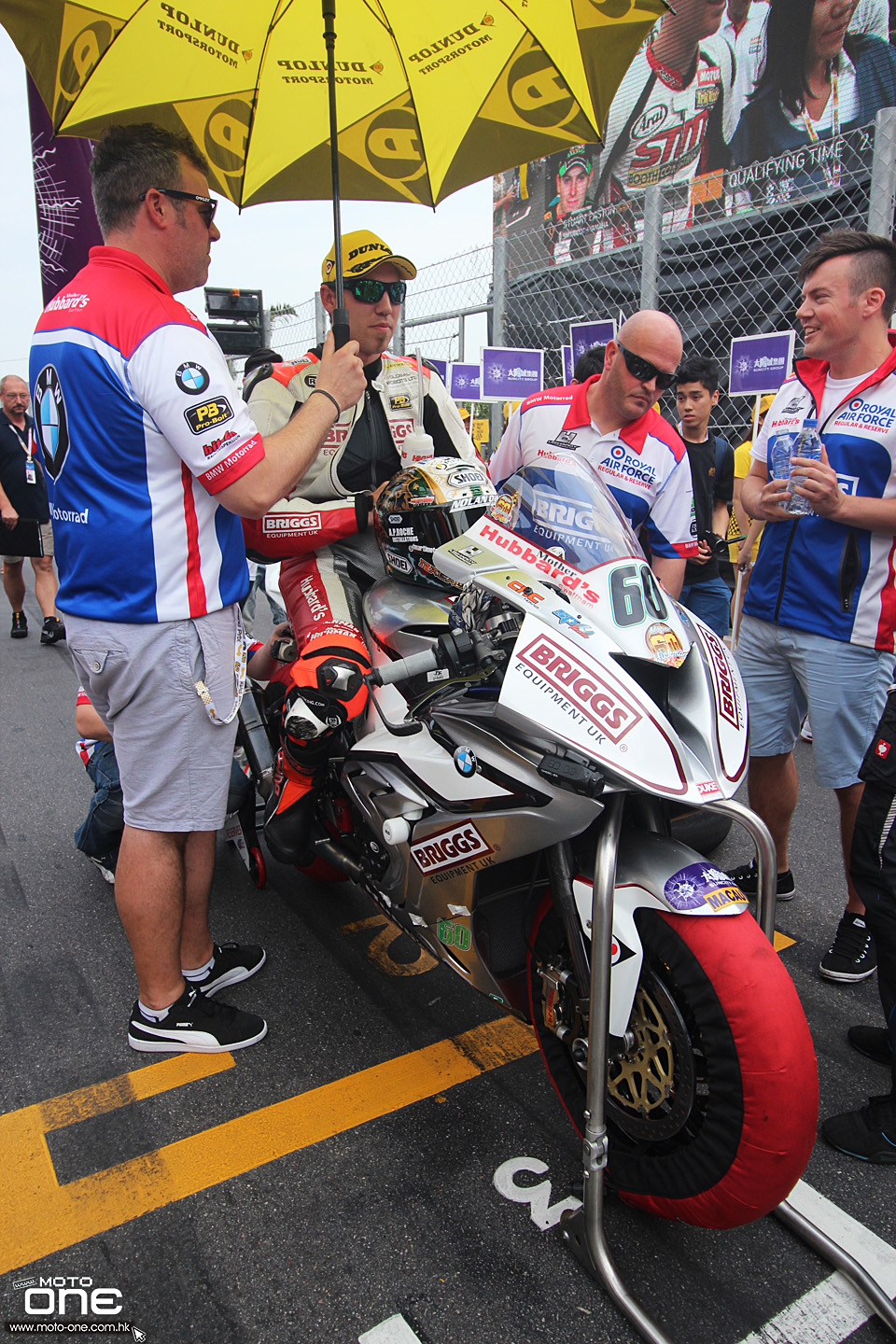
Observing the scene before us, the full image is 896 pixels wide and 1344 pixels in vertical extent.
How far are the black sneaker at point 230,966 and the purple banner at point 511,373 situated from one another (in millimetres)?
5593

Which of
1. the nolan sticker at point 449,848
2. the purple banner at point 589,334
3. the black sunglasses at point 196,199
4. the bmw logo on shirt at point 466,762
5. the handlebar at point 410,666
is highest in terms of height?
the purple banner at point 589,334

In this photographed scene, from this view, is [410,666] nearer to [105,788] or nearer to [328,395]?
[328,395]

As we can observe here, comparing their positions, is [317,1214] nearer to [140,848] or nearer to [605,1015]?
[605,1015]

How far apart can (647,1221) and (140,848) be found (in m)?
1.52

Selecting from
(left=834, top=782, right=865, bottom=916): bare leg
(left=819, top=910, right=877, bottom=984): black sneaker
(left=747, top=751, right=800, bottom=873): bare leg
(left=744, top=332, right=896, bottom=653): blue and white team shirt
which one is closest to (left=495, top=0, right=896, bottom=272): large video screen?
(left=744, top=332, right=896, bottom=653): blue and white team shirt

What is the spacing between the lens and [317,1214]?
1.85 meters

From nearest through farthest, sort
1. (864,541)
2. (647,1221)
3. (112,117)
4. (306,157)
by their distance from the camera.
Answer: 1. (647,1221)
2. (864,541)
3. (112,117)
4. (306,157)

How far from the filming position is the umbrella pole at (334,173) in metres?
2.55

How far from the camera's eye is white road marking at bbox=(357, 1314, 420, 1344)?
5.16 ft

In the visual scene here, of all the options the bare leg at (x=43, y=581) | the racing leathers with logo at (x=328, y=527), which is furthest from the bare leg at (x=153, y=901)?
the bare leg at (x=43, y=581)

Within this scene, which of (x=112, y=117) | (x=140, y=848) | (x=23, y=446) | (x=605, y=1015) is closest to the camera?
(x=605, y=1015)

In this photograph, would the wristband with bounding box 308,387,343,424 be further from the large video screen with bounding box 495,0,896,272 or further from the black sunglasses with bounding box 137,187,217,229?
the large video screen with bounding box 495,0,896,272

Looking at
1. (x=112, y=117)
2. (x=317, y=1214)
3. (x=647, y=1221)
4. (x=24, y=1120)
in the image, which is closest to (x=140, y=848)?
(x=24, y=1120)

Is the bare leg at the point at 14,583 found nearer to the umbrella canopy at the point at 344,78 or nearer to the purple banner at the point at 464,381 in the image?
the purple banner at the point at 464,381
